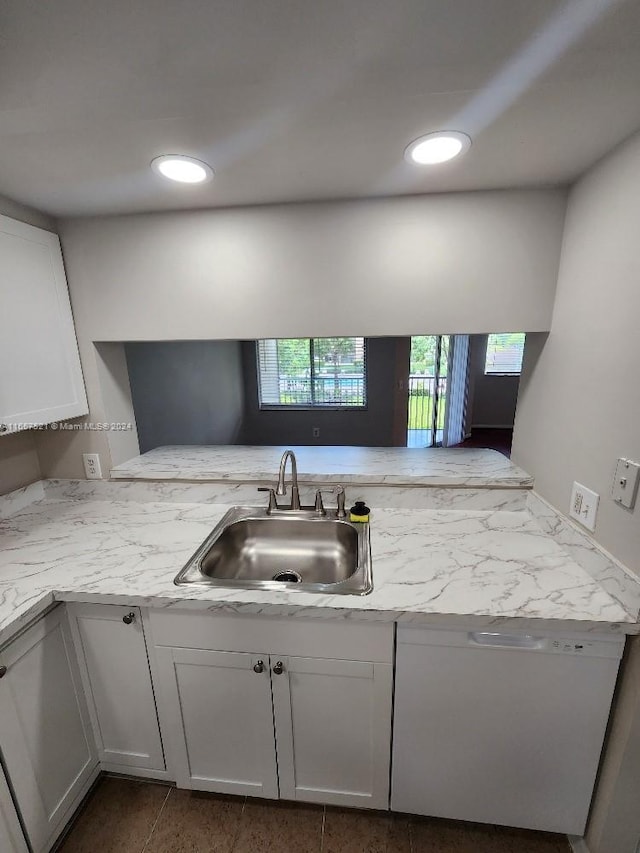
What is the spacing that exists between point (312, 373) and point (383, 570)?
4.41m

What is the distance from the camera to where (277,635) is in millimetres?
1120

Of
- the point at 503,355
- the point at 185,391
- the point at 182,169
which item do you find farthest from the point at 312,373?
the point at 182,169

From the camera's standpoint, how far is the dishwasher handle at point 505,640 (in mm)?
1043

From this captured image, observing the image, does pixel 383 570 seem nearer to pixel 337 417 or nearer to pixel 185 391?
pixel 185 391

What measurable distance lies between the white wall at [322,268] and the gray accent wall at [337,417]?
11.8ft

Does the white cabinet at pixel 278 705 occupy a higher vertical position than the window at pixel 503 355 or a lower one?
lower

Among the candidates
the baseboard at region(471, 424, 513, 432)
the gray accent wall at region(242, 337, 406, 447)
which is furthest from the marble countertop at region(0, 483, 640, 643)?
the baseboard at region(471, 424, 513, 432)

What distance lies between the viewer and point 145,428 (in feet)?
8.05

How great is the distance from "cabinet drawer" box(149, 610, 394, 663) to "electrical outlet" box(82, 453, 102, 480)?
0.88m

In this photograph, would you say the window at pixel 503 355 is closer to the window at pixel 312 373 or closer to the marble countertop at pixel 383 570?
the window at pixel 312 373

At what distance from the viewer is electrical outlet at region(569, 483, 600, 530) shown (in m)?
1.14

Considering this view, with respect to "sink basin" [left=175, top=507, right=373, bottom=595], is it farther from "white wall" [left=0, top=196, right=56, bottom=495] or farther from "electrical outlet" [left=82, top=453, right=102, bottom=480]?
"white wall" [left=0, top=196, right=56, bottom=495]

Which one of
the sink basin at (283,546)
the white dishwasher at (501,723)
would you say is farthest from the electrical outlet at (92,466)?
the white dishwasher at (501,723)

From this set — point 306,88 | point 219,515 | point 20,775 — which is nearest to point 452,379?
point 219,515
